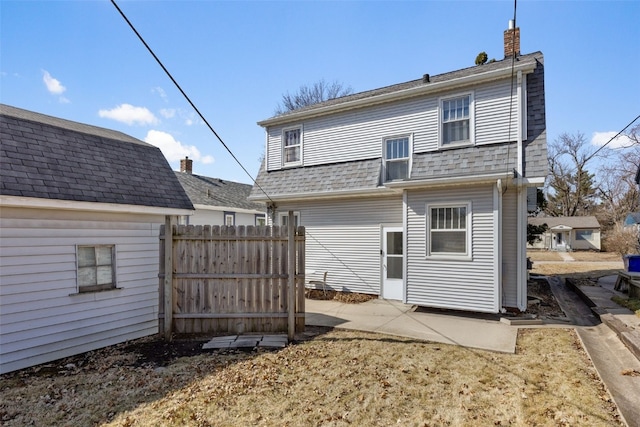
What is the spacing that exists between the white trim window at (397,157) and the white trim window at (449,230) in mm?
1969

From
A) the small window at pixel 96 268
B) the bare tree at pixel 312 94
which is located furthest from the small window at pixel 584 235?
the small window at pixel 96 268

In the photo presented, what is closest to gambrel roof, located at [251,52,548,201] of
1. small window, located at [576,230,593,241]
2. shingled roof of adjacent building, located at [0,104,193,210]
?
shingled roof of adjacent building, located at [0,104,193,210]

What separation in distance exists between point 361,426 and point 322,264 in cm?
758

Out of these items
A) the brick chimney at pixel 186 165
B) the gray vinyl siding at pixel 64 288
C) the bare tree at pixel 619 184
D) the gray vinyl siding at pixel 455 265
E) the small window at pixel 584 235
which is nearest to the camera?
the gray vinyl siding at pixel 64 288

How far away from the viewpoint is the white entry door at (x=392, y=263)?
9625 millimetres

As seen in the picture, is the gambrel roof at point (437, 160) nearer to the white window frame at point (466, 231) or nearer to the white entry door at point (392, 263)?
the white window frame at point (466, 231)

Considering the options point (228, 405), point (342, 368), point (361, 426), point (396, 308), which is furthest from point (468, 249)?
point (228, 405)

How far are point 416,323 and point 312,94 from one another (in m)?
25.0

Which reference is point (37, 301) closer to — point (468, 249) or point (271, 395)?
point (271, 395)

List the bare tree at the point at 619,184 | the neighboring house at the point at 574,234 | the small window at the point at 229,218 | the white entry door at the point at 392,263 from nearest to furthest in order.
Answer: the white entry door at the point at 392,263, the small window at the point at 229,218, the bare tree at the point at 619,184, the neighboring house at the point at 574,234

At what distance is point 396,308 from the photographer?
341 inches

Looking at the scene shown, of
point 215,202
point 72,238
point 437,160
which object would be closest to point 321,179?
point 437,160

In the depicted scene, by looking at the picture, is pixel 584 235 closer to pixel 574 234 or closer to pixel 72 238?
pixel 574 234

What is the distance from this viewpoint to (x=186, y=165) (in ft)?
72.0
